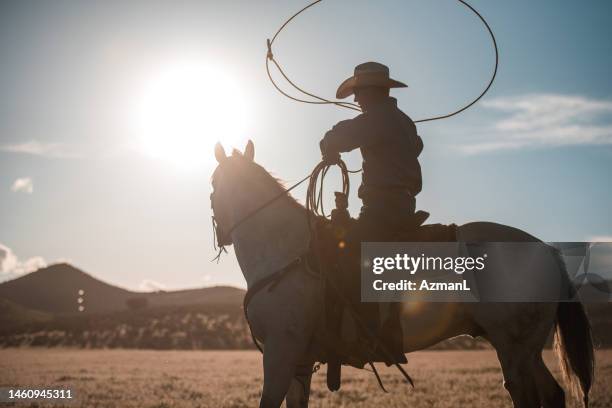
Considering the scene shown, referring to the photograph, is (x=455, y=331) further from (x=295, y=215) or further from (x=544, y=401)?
(x=295, y=215)

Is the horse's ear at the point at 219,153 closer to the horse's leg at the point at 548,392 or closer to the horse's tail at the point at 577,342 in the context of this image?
the horse's tail at the point at 577,342

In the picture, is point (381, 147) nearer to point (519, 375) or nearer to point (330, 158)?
point (330, 158)

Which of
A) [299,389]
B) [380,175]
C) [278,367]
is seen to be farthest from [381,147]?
[299,389]

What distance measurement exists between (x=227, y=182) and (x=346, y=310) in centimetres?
222

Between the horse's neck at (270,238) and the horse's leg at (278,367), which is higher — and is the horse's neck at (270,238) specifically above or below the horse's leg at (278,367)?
above

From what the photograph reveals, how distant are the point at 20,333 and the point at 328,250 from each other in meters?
77.0

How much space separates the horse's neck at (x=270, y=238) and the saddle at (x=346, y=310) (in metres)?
0.43

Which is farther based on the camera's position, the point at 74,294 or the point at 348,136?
the point at 74,294

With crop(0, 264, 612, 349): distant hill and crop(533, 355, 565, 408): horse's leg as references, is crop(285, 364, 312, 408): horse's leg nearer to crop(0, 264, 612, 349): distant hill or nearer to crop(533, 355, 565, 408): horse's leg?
crop(533, 355, 565, 408): horse's leg

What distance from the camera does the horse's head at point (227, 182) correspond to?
7.54m

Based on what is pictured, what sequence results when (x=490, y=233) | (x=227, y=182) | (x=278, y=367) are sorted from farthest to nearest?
(x=227, y=182) → (x=490, y=233) → (x=278, y=367)

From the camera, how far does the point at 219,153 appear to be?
25.0 ft

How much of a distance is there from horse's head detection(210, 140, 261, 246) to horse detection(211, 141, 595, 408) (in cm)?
10

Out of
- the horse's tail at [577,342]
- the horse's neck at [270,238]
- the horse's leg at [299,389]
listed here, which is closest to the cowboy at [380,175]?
the horse's neck at [270,238]
